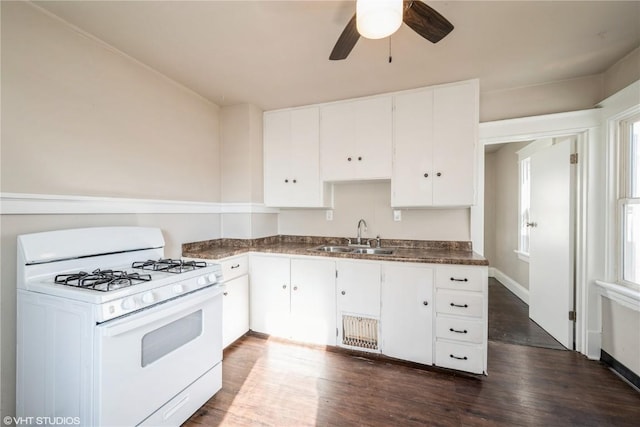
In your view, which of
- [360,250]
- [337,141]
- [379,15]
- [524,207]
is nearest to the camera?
[379,15]

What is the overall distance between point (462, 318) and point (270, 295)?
1684 mm

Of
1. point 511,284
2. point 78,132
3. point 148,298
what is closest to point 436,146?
point 148,298

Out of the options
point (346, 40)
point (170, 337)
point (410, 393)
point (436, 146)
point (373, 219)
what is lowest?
point (410, 393)

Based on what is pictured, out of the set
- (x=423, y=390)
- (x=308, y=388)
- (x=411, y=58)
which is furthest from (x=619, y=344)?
(x=411, y=58)

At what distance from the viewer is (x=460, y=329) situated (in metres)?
2.06

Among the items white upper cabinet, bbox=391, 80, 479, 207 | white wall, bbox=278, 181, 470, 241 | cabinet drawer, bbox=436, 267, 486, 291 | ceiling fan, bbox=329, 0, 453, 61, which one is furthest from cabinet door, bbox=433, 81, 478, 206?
ceiling fan, bbox=329, 0, 453, 61

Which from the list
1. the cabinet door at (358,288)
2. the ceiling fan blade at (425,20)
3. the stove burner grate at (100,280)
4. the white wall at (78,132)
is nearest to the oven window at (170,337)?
the stove burner grate at (100,280)

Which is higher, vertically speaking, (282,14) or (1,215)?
(282,14)

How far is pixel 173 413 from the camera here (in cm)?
149

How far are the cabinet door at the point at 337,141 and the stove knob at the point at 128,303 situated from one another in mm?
1965

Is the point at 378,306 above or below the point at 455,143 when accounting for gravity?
below

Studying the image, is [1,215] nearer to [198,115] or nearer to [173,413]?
[173,413]

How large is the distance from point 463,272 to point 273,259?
65.3 inches

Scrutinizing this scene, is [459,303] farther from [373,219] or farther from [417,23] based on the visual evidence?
[417,23]
